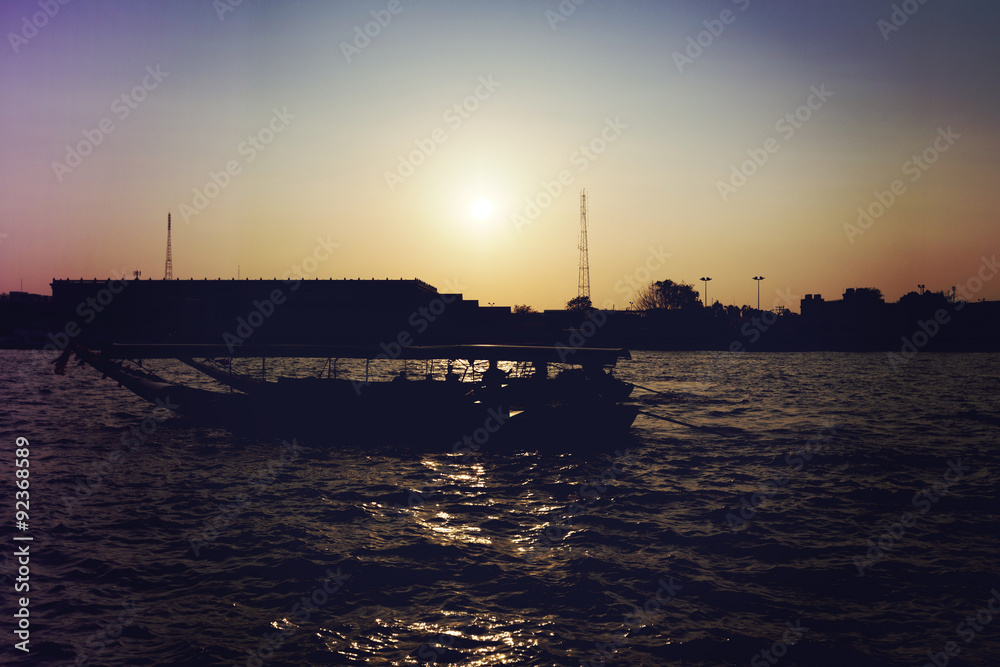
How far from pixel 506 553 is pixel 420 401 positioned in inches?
699

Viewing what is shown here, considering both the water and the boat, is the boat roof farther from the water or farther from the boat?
the water

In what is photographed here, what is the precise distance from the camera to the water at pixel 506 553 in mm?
9664

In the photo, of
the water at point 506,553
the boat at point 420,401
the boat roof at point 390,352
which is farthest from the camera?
the boat roof at point 390,352

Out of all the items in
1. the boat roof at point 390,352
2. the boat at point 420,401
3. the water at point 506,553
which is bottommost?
the water at point 506,553

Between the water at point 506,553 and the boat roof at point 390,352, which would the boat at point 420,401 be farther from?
the water at point 506,553

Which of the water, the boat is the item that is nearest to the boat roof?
the boat

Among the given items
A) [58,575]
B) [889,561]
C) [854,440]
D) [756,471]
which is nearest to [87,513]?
[58,575]

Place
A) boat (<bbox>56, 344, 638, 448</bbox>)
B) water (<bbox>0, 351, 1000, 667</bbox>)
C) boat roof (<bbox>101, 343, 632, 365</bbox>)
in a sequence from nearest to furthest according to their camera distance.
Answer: water (<bbox>0, 351, 1000, 667</bbox>)
boat (<bbox>56, 344, 638, 448</bbox>)
boat roof (<bbox>101, 343, 632, 365</bbox>)

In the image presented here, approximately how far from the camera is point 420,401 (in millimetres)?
30719

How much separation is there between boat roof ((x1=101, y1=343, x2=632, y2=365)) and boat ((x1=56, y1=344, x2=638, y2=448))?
2.4 inches

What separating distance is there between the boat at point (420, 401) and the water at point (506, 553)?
1757 millimetres

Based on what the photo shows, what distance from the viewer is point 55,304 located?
9762 centimetres

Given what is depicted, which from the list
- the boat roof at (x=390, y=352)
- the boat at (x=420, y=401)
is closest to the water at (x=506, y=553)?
the boat at (x=420, y=401)

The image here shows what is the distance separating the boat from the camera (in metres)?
28.3
